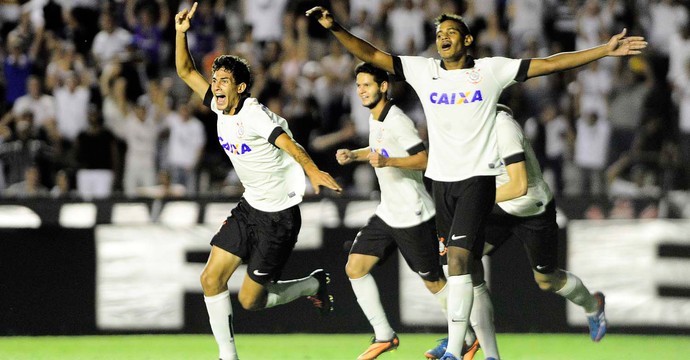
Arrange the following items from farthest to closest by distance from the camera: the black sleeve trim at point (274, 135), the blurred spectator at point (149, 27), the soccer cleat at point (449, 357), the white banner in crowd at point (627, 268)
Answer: the blurred spectator at point (149, 27), the white banner in crowd at point (627, 268), the black sleeve trim at point (274, 135), the soccer cleat at point (449, 357)

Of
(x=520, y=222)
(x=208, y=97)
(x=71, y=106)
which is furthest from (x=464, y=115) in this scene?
(x=71, y=106)

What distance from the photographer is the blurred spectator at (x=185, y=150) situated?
45.3 ft

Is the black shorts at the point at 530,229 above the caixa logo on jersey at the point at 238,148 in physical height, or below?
below

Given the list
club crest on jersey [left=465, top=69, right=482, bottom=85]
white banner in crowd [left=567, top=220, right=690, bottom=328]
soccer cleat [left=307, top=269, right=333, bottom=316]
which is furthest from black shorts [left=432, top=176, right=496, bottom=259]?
white banner in crowd [left=567, top=220, right=690, bottom=328]

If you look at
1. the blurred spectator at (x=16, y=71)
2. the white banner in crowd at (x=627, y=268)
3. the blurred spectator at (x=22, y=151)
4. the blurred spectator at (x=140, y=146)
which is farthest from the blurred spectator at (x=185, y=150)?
the white banner in crowd at (x=627, y=268)

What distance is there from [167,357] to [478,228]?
3273 millimetres

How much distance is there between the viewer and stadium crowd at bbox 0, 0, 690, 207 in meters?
13.7

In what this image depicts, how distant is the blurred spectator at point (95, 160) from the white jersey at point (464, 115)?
6.20m

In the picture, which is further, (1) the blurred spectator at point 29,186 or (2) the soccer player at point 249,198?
(1) the blurred spectator at point 29,186

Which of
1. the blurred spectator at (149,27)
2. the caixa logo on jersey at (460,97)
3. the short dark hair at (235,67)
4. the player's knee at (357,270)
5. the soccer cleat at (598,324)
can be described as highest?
the blurred spectator at (149,27)

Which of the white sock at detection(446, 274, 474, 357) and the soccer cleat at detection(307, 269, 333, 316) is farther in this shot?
the soccer cleat at detection(307, 269, 333, 316)

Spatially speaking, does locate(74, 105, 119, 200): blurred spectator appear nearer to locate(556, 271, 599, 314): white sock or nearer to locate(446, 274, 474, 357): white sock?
locate(556, 271, 599, 314): white sock

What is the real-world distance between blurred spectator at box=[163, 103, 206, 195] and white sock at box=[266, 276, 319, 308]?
4.64 metres

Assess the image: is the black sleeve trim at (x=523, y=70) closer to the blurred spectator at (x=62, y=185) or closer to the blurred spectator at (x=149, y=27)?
the blurred spectator at (x=62, y=185)
